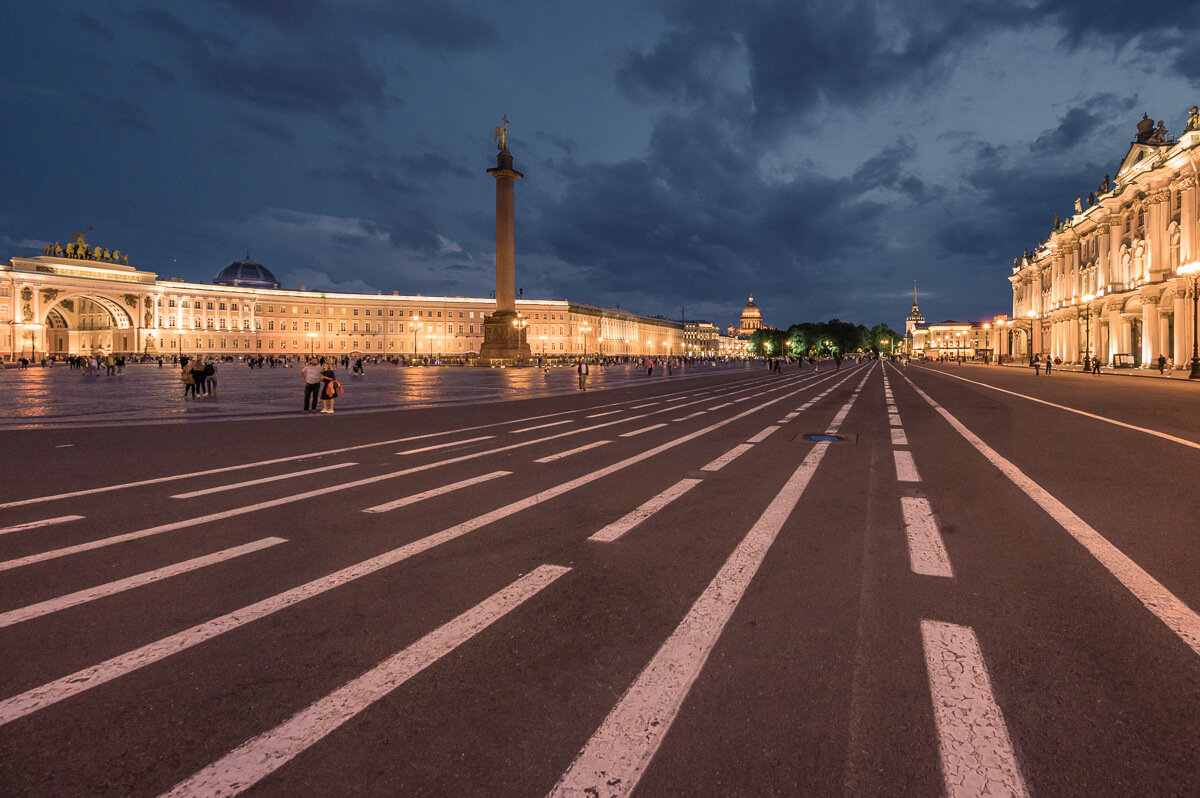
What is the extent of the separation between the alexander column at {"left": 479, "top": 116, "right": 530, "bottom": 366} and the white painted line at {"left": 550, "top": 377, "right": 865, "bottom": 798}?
60405mm

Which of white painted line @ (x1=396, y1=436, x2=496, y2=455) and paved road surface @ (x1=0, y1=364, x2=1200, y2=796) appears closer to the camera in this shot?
paved road surface @ (x1=0, y1=364, x2=1200, y2=796)

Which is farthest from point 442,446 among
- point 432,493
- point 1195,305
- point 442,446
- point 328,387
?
point 1195,305

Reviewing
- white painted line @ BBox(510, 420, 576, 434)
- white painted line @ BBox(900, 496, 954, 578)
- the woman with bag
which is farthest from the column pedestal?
white painted line @ BBox(900, 496, 954, 578)

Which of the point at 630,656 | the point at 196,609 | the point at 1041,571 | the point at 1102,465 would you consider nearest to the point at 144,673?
the point at 196,609

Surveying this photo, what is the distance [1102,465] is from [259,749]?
1177 cm

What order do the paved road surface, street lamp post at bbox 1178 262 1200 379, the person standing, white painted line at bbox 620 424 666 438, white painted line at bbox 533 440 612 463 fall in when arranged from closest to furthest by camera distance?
the paved road surface
white painted line at bbox 533 440 612 463
white painted line at bbox 620 424 666 438
the person standing
street lamp post at bbox 1178 262 1200 379

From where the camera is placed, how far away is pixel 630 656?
3594 mm

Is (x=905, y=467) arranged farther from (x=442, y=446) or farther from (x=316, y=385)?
(x=316, y=385)

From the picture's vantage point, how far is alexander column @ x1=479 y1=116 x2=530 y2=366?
63094mm

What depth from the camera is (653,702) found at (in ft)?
10.2

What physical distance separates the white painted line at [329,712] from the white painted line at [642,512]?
5.52ft

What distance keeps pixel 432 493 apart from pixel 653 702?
5415mm

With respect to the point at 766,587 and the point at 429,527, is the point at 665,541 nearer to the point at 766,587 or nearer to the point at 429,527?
the point at 766,587

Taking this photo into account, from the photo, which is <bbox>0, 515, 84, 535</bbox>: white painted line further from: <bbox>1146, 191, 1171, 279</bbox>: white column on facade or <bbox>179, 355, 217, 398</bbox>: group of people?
<bbox>1146, 191, 1171, 279</bbox>: white column on facade
